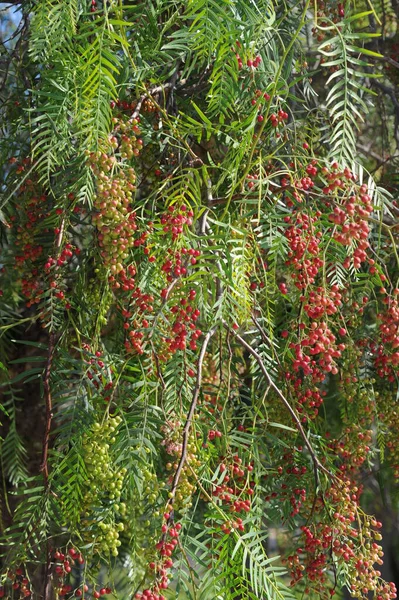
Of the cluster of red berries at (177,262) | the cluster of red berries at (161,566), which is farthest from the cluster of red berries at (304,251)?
the cluster of red berries at (161,566)

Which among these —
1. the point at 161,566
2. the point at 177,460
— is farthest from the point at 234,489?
the point at 161,566

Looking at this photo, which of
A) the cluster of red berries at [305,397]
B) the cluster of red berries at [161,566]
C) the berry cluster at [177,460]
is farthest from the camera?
the cluster of red berries at [305,397]

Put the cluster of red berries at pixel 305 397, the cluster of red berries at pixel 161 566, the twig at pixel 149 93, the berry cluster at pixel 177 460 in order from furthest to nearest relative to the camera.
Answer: the cluster of red berries at pixel 305 397 → the twig at pixel 149 93 → the berry cluster at pixel 177 460 → the cluster of red berries at pixel 161 566

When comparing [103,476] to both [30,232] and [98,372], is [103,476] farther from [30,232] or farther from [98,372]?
[30,232]

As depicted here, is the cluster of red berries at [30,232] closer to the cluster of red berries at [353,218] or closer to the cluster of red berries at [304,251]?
the cluster of red berries at [304,251]

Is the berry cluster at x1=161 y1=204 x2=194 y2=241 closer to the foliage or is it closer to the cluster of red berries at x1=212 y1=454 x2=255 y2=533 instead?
the foliage

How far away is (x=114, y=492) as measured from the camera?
3.91 ft

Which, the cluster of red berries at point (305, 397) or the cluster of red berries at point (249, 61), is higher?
the cluster of red berries at point (249, 61)

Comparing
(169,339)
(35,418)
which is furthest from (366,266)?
(35,418)

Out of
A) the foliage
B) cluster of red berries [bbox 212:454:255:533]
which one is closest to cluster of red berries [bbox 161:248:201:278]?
the foliage

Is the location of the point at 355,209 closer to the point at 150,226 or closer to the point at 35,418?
the point at 150,226

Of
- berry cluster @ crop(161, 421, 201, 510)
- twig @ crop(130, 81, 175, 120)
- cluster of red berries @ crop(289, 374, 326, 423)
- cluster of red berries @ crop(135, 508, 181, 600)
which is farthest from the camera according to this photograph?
cluster of red berries @ crop(289, 374, 326, 423)

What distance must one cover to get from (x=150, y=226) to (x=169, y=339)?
0.18m

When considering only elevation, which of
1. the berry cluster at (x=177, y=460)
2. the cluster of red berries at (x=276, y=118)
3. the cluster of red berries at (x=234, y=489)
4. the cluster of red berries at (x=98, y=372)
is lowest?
the cluster of red berries at (x=234, y=489)
